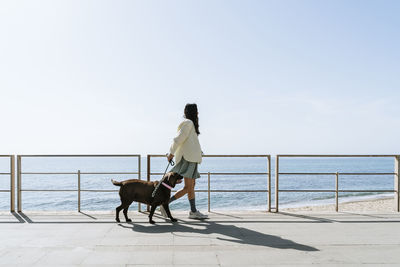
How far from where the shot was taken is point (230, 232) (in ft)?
13.2

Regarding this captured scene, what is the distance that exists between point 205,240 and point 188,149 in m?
1.41

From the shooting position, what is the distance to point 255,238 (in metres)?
3.74

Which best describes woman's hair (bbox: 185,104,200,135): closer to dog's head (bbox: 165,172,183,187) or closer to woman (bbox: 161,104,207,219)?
woman (bbox: 161,104,207,219)

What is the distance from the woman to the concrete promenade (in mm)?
659

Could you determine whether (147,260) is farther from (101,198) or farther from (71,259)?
(101,198)

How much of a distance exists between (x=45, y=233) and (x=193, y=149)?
2.11 metres

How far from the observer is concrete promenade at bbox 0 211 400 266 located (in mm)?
2982

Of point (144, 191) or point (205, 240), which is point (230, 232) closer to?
point (205, 240)

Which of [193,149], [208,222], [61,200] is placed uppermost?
[193,149]

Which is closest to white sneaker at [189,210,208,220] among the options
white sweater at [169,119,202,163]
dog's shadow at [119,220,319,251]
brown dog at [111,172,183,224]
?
dog's shadow at [119,220,319,251]

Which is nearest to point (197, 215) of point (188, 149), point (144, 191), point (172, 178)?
point (172, 178)

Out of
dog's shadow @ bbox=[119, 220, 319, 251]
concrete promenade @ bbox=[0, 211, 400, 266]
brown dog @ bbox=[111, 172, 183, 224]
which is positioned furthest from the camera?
brown dog @ bbox=[111, 172, 183, 224]

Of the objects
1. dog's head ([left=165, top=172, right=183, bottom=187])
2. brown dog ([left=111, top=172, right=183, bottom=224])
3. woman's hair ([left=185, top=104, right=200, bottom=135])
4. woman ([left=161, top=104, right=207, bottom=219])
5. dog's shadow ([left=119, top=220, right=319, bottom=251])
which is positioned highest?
woman's hair ([left=185, top=104, right=200, bottom=135])

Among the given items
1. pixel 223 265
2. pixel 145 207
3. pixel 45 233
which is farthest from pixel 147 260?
pixel 145 207
